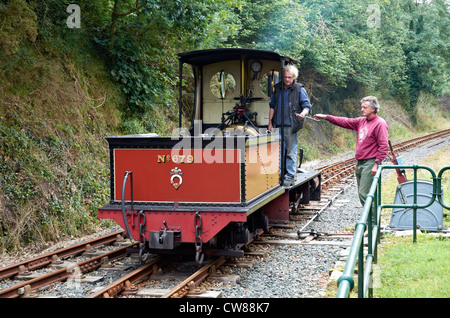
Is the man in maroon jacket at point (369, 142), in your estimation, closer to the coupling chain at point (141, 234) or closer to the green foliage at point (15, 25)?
the coupling chain at point (141, 234)

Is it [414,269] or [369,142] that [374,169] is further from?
[414,269]

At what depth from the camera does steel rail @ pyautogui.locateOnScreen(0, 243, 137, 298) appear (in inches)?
212

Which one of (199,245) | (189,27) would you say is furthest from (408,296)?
(189,27)

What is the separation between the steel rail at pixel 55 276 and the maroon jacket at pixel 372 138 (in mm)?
3720

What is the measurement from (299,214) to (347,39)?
18486 mm

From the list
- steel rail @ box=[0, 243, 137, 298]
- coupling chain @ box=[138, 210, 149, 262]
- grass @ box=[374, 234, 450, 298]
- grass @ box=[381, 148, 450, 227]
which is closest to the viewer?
grass @ box=[374, 234, 450, 298]

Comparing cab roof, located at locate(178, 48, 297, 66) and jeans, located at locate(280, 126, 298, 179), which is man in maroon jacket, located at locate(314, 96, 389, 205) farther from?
cab roof, located at locate(178, 48, 297, 66)

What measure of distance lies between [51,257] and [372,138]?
190 inches

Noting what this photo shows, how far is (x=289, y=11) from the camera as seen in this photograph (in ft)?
68.5

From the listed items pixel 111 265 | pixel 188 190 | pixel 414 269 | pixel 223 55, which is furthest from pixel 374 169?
pixel 111 265

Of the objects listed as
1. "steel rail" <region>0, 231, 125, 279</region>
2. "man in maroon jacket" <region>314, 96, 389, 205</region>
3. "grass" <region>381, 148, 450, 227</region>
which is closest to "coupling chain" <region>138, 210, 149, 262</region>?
"steel rail" <region>0, 231, 125, 279</region>

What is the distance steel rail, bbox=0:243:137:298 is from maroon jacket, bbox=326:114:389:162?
3.72m

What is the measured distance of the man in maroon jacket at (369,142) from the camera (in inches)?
275
